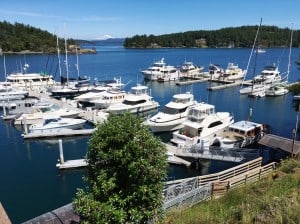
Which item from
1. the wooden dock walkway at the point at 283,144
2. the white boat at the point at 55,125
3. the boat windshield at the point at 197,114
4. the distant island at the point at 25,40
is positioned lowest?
the white boat at the point at 55,125

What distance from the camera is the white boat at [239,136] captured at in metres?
29.2

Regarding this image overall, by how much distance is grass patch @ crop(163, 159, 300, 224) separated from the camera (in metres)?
10.4

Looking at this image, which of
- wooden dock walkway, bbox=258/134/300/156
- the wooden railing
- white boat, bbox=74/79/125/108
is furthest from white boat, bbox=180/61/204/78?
the wooden railing

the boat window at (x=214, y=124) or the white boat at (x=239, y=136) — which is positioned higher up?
the boat window at (x=214, y=124)

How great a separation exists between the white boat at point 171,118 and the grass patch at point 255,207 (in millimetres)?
17793

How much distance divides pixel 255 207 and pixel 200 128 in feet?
63.2

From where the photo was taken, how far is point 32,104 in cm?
4584

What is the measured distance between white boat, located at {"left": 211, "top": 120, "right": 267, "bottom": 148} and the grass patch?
32.7ft

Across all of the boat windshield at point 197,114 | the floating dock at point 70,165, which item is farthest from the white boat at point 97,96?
the floating dock at point 70,165

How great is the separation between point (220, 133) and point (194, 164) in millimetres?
5698

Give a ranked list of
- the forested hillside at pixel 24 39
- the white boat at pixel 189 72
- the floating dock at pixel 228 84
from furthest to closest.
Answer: the forested hillside at pixel 24 39
the white boat at pixel 189 72
the floating dock at pixel 228 84

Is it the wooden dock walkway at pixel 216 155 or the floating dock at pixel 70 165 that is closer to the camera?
the wooden dock walkway at pixel 216 155

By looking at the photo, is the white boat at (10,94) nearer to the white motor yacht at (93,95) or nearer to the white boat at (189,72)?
the white motor yacht at (93,95)

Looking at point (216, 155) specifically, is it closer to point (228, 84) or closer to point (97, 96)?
point (97, 96)
